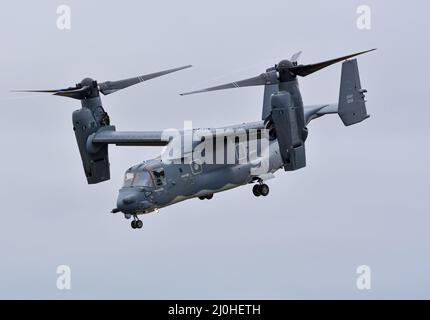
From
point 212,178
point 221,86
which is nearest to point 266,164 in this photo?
point 212,178

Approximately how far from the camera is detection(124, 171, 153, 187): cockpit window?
56844 millimetres

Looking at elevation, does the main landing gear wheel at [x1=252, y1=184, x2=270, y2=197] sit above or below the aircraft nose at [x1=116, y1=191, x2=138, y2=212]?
above

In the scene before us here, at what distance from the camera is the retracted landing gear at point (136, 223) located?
56.7 m

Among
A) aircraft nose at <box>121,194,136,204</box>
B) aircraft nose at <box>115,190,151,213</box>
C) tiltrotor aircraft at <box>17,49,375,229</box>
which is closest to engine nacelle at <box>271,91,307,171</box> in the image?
tiltrotor aircraft at <box>17,49,375,229</box>

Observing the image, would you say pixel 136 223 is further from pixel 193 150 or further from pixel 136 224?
pixel 193 150

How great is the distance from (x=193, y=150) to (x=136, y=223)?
11.9 ft

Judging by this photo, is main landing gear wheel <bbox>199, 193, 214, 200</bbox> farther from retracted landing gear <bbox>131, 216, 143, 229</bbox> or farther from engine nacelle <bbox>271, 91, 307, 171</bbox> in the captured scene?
engine nacelle <bbox>271, 91, 307, 171</bbox>

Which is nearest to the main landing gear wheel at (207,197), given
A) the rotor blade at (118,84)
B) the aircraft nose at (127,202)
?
the aircraft nose at (127,202)

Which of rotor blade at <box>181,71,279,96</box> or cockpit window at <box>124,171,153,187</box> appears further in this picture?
cockpit window at <box>124,171,153,187</box>

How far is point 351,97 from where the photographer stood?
182ft

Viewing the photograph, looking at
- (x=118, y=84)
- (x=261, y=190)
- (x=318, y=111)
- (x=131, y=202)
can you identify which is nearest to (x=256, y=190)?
(x=261, y=190)

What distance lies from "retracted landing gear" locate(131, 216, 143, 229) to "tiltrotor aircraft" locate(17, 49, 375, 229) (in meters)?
0.01

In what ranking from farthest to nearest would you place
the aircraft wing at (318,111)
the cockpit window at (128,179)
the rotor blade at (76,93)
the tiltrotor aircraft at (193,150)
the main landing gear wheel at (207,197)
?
the aircraft wing at (318,111) < the main landing gear wheel at (207,197) < the rotor blade at (76,93) < the cockpit window at (128,179) < the tiltrotor aircraft at (193,150)

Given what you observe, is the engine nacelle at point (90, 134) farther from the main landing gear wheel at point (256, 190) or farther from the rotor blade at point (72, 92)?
the main landing gear wheel at point (256, 190)
